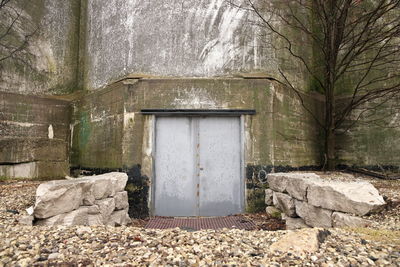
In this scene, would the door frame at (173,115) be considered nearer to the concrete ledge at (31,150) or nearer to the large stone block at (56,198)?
the large stone block at (56,198)

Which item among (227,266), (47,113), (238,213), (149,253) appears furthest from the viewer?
(47,113)

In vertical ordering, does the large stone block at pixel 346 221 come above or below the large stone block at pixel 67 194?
below

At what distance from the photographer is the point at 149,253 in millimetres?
2508

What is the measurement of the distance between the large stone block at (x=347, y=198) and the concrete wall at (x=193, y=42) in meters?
3.71

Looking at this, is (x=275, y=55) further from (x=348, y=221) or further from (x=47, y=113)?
(x=47, y=113)

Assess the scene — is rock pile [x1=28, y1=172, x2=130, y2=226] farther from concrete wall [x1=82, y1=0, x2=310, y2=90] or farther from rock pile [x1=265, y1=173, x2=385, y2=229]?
rock pile [x1=265, y1=173, x2=385, y2=229]

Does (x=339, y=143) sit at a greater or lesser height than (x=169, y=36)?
lesser

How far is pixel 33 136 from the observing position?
7.98 metres

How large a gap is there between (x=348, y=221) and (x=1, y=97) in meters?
8.55

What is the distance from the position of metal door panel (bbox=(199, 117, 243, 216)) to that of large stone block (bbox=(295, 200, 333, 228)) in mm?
1865

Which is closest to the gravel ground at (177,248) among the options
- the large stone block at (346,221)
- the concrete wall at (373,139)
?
the large stone block at (346,221)

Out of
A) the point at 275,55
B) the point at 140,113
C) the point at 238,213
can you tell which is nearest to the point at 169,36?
the point at 140,113

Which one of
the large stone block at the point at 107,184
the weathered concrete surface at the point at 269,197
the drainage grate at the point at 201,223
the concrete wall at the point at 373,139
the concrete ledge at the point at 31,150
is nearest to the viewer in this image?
the large stone block at the point at 107,184

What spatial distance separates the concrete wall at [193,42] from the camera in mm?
7066
